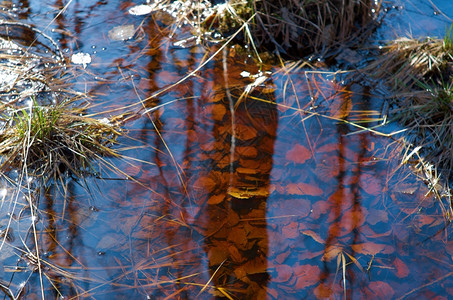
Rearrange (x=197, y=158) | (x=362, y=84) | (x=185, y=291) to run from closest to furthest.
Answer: (x=185, y=291) < (x=197, y=158) < (x=362, y=84)

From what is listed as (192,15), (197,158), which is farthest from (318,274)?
(192,15)

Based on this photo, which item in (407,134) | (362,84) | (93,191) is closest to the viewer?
(93,191)

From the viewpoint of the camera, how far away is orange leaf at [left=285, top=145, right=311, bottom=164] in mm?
2617

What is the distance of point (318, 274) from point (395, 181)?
785 mm

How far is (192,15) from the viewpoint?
11.9ft

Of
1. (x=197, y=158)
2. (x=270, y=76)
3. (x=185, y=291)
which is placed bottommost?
(x=185, y=291)

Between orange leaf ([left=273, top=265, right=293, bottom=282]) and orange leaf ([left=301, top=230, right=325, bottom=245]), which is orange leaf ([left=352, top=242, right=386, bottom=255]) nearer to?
orange leaf ([left=301, top=230, right=325, bottom=245])

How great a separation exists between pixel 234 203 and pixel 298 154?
1.77 ft

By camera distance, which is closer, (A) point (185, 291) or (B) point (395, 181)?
(A) point (185, 291)

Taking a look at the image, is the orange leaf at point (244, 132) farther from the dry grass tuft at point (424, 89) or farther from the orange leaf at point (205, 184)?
the dry grass tuft at point (424, 89)

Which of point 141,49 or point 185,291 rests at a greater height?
point 141,49

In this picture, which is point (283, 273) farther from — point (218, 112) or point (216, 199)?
point (218, 112)

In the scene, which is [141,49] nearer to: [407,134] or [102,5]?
[102,5]

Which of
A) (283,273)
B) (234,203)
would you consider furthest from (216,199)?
(283,273)
